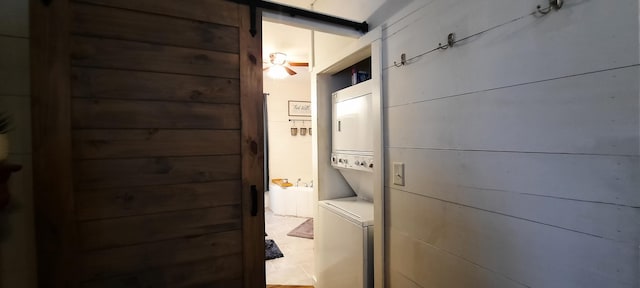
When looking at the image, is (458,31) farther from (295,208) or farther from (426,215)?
(295,208)

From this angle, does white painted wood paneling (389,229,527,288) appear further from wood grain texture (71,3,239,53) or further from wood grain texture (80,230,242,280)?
wood grain texture (71,3,239,53)

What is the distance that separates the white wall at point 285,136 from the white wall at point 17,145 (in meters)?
3.97

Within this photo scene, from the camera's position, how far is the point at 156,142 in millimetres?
1253

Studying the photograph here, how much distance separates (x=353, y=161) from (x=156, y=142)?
128cm

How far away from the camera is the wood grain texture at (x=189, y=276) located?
3.97 feet

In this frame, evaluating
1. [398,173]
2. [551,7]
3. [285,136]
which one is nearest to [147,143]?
[398,173]

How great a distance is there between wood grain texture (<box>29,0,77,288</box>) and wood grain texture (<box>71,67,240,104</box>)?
0.06m

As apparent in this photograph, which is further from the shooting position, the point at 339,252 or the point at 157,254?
the point at 339,252

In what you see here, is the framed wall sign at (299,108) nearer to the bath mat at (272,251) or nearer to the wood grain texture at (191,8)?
the bath mat at (272,251)

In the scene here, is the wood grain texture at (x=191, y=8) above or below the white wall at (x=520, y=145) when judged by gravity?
above

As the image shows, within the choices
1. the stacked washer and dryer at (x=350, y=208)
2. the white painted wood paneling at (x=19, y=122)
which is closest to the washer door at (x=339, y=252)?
the stacked washer and dryer at (x=350, y=208)

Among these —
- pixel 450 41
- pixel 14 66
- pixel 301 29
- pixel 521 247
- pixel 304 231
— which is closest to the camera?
pixel 521 247

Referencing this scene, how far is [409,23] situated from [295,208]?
3.77 meters

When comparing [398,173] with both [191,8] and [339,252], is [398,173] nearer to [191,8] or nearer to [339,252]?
[339,252]
